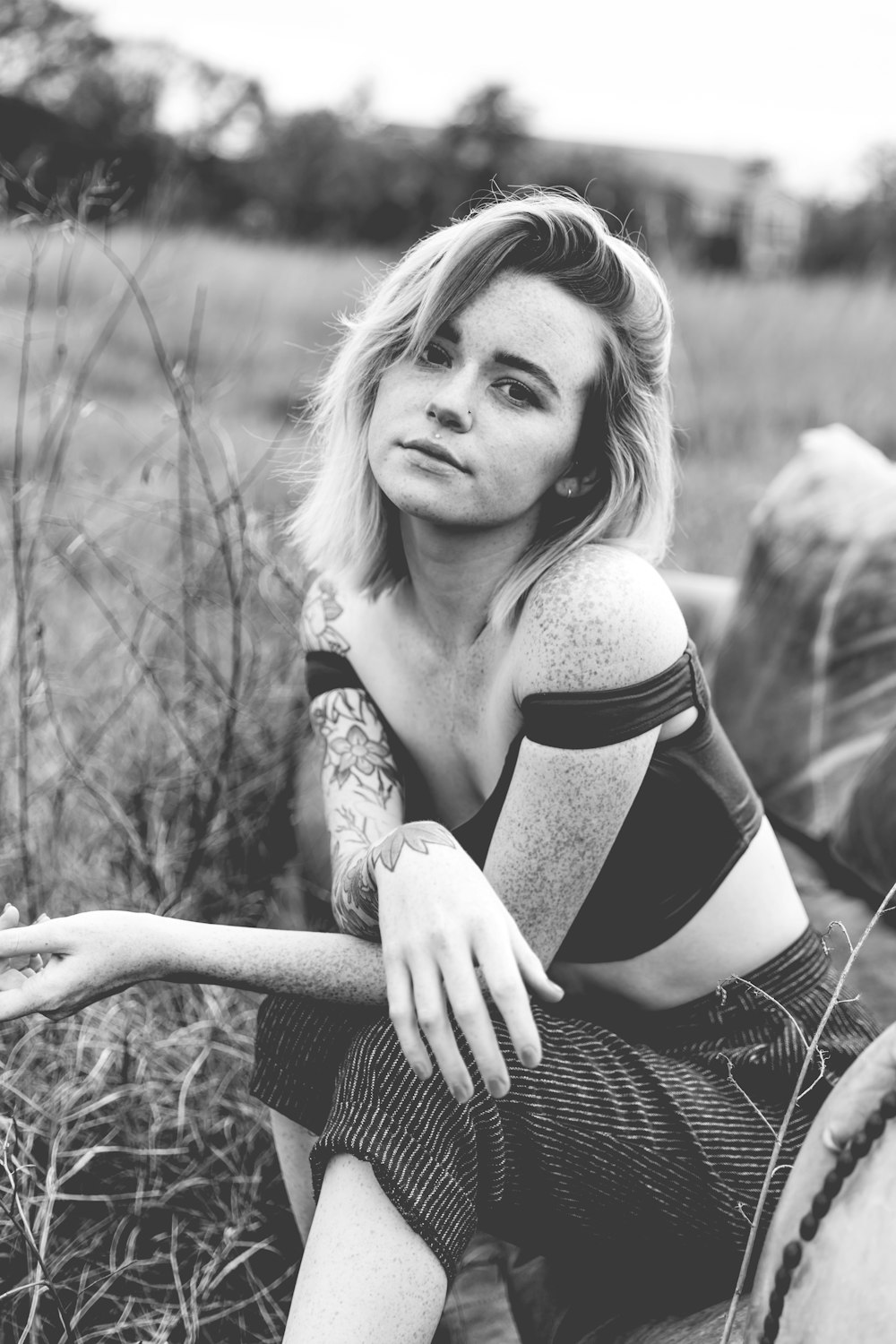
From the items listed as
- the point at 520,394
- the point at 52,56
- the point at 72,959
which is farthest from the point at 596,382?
the point at 52,56

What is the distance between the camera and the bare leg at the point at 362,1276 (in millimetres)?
1148

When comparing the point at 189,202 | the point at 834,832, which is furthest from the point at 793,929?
the point at 189,202

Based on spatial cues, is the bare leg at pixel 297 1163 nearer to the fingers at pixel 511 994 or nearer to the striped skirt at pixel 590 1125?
the striped skirt at pixel 590 1125

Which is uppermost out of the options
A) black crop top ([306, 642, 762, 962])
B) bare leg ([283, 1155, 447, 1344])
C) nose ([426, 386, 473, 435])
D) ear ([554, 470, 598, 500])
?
nose ([426, 386, 473, 435])

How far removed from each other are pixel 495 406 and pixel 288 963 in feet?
2.22

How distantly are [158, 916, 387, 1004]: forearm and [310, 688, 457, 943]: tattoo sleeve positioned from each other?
0.12 ft

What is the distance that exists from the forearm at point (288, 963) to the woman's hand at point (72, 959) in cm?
4

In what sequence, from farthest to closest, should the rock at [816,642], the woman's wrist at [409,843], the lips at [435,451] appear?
the rock at [816,642] < the lips at [435,451] < the woman's wrist at [409,843]

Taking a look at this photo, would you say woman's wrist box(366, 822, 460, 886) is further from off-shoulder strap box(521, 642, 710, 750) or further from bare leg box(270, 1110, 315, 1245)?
bare leg box(270, 1110, 315, 1245)

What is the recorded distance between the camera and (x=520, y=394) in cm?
145

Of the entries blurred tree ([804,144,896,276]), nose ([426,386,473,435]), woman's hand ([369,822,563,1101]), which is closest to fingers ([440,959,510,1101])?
woman's hand ([369,822,563,1101])

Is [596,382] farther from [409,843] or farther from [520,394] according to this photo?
[409,843]

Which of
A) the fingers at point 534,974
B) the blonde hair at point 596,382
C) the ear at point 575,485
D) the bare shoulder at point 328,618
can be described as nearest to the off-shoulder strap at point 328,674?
the bare shoulder at point 328,618

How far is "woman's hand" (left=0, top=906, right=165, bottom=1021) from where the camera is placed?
1193 mm
